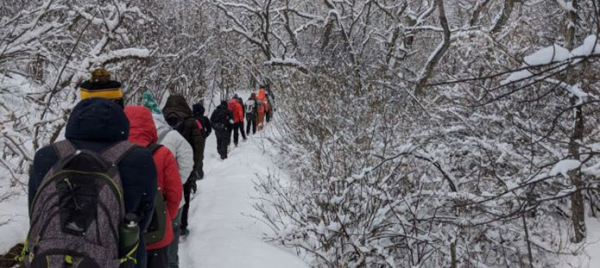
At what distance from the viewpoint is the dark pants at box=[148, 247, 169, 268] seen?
3092mm

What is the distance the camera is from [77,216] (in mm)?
2074

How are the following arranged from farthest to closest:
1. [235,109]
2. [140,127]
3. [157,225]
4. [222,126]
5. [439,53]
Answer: [235,109]
[222,126]
[439,53]
[140,127]
[157,225]

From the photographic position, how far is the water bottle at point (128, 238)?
7.23 feet

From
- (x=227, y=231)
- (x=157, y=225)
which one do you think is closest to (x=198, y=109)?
(x=227, y=231)

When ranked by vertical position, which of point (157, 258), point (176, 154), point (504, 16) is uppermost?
point (504, 16)

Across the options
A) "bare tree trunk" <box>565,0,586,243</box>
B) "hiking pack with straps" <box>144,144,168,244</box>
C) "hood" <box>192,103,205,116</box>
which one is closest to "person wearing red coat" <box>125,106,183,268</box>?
"hiking pack with straps" <box>144,144,168,244</box>

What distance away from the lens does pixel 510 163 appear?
253 inches

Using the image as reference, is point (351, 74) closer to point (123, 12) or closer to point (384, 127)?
point (384, 127)

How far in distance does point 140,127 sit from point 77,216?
1.24m

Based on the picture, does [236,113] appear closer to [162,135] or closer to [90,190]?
[162,135]

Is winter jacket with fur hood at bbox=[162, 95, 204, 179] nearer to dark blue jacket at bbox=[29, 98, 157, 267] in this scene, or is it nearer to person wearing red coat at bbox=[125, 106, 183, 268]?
person wearing red coat at bbox=[125, 106, 183, 268]

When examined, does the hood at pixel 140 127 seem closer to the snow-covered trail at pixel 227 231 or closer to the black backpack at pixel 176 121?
the snow-covered trail at pixel 227 231

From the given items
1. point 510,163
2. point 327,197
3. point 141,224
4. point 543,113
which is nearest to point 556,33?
point 543,113

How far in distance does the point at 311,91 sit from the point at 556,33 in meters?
5.02
